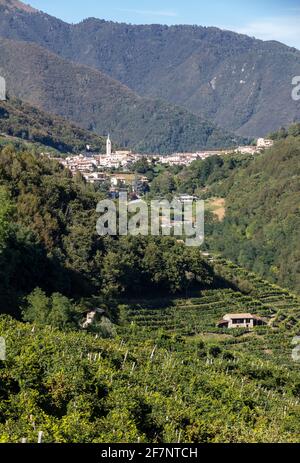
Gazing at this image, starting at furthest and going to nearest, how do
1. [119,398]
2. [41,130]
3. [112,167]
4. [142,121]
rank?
[142,121] < [41,130] < [112,167] < [119,398]

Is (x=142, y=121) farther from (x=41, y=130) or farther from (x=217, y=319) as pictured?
(x=217, y=319)

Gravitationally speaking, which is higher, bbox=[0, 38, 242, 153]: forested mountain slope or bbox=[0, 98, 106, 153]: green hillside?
bbox=[0, 38, 242, 153]: forested mountain slope

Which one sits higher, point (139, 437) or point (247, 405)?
point (139, 437)

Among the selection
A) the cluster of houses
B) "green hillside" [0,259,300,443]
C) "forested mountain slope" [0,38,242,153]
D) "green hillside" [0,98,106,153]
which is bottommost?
"green hillside" [0,259,300,443]

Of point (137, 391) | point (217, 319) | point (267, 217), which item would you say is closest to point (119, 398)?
point (137, 391)

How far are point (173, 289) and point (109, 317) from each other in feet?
20.6

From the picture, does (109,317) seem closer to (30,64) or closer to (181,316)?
(181,316)

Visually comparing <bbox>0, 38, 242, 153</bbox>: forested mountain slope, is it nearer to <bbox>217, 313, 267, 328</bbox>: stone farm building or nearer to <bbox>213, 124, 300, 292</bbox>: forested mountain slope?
<bbox>213, 124, 300, 292</bbox>: forested mountain slope

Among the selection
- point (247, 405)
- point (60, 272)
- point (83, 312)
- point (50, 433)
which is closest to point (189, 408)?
point (247, 405)

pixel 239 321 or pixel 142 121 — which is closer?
pixel 239 321

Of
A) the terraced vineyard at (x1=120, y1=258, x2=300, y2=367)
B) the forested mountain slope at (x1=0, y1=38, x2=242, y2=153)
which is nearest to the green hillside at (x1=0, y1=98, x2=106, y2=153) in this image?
the terraced vineyard at (x1=120, y1=258, x2=300, y2=367)

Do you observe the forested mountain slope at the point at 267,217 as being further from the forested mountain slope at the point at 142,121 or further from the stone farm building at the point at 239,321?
the forested mountain slope at the point at 142,121

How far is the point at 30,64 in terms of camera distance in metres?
197
